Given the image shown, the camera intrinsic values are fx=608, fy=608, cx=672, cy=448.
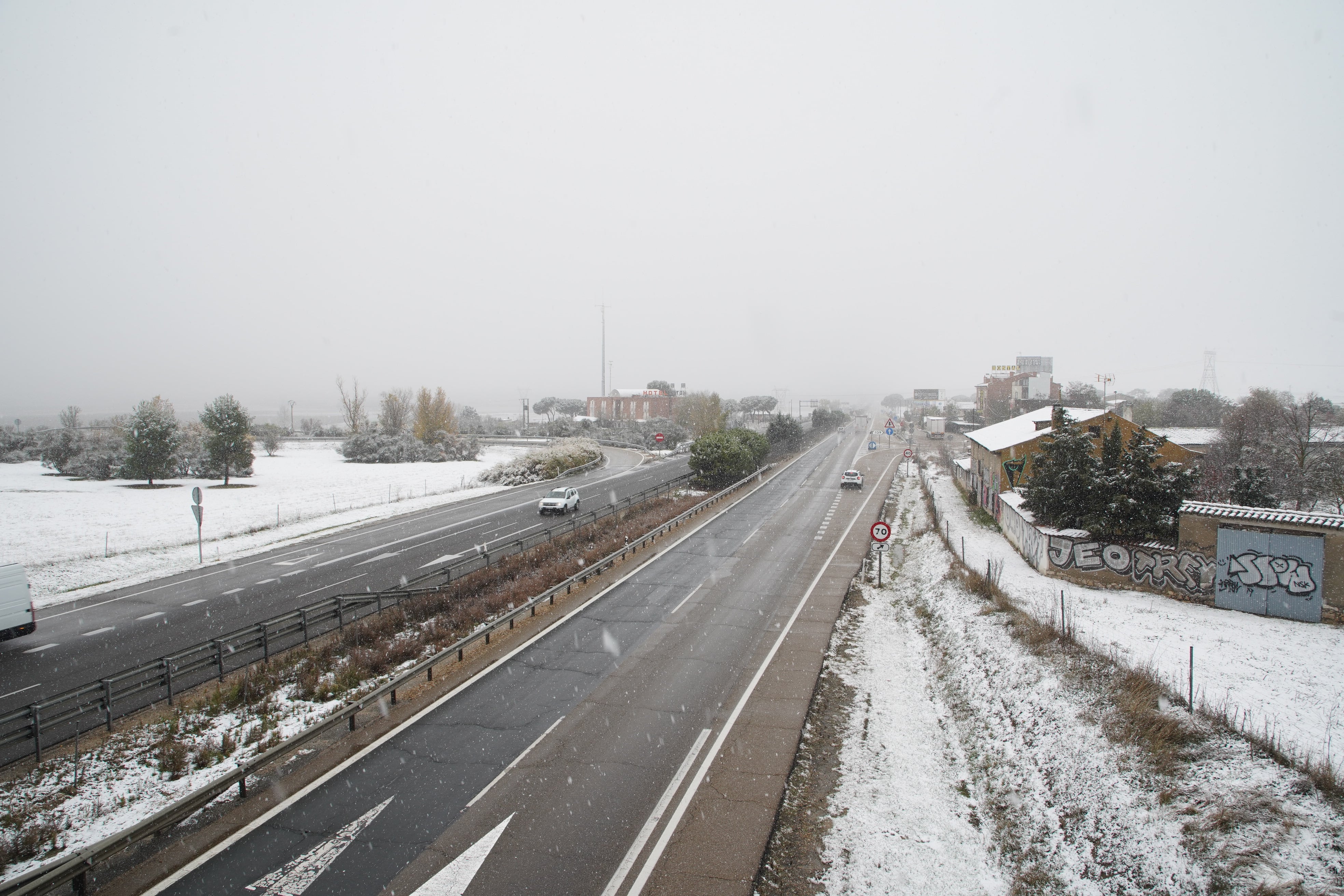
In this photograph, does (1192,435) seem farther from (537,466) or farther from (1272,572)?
(537,466)

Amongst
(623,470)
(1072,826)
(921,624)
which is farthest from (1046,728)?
(623,470)

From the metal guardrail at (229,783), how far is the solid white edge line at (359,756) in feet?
2.11

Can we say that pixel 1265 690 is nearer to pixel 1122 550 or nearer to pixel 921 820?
pixel 921 820

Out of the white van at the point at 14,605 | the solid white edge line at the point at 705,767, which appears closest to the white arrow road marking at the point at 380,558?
the white van at the point at 14,605

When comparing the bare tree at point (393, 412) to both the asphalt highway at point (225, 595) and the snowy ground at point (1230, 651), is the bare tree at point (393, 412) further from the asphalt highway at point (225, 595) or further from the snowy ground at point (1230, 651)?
the snowy ground at point (1230, 651)

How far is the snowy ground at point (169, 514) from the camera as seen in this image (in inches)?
902

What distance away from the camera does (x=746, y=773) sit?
945cm

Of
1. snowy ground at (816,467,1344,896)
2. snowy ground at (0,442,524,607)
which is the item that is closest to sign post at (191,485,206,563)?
snowy ground at (0,442,524,607)

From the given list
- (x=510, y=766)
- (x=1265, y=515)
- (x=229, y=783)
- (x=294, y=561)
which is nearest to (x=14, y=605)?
(x=294, y=561)

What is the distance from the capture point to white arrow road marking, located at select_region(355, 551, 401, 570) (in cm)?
2328

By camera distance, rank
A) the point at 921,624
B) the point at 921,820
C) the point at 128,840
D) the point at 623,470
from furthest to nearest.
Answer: the point at 623,470
the point at 921,624
the point at 921,820
the point at 128,840

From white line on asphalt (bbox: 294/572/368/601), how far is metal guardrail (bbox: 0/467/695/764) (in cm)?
251

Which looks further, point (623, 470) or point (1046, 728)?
point (623, 470)

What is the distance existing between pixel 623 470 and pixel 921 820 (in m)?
48.0
